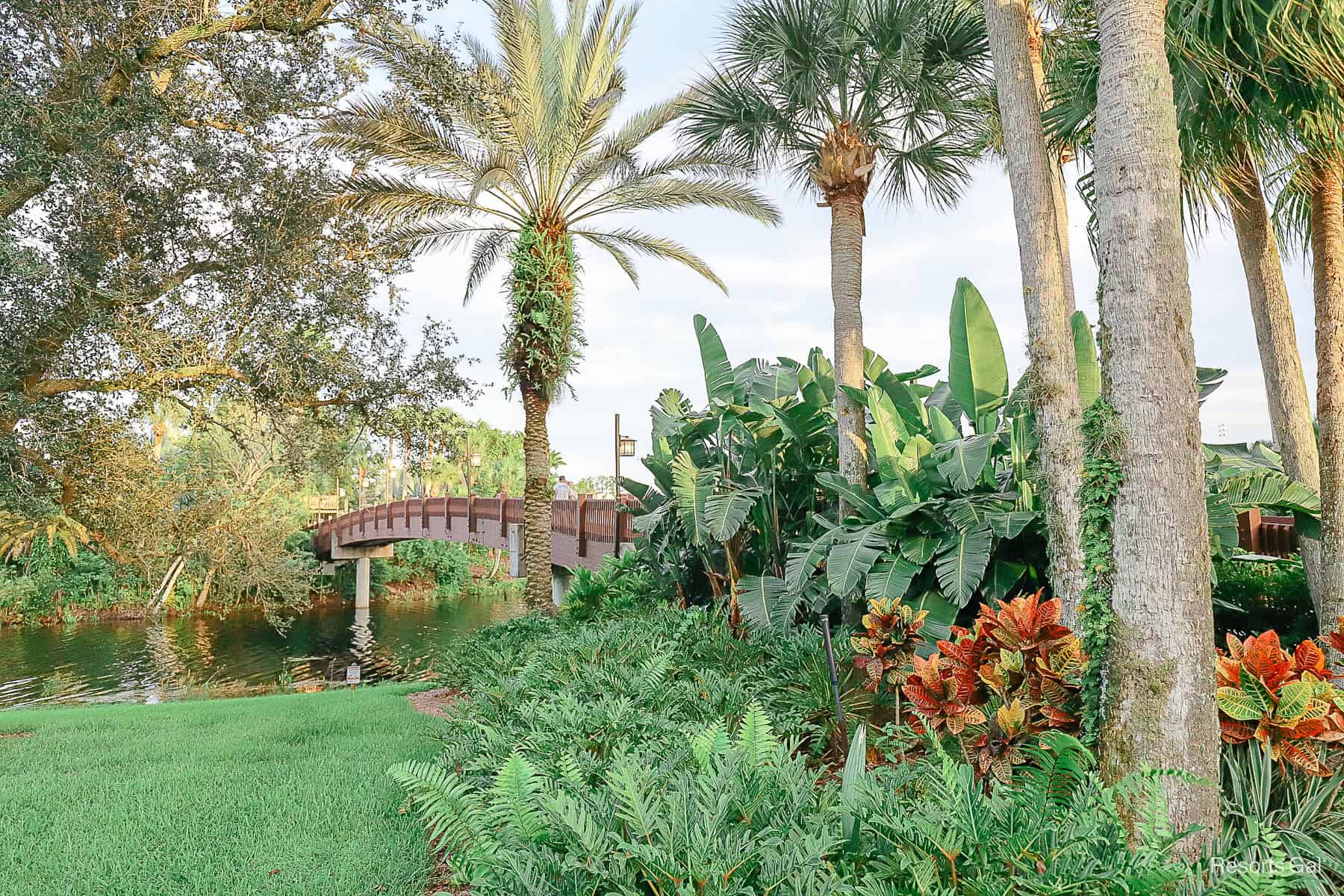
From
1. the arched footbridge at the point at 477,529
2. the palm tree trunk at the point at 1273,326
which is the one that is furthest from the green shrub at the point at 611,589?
the palm tree trunk at the point at 1273,326

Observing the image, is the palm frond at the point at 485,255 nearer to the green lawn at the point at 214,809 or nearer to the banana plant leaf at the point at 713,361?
the banana plant leaf at the point at 713,361

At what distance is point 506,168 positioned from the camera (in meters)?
10.4

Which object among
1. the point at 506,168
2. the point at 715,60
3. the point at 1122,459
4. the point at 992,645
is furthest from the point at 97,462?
the point at 1122,459

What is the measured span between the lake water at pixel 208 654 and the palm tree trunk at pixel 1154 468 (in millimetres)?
12305

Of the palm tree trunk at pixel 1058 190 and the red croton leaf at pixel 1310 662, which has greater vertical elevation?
the palm tree trunk at pixel 1058 190

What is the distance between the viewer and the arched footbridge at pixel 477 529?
42.7ft

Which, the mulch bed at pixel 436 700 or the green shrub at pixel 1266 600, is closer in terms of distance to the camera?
the green shrub at pixel 1266 600

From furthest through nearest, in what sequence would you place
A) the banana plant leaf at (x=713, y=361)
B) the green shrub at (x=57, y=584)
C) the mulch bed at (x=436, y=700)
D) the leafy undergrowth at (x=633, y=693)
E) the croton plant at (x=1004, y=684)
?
1. the green shrub at (x=57, y=584)
2. the banana plant leaf at (x=713, y=361)
3. the mulch bed at (x=436, y=700)
4. the leafy undergrowth at (x=633, y=693)
5. the croton plant at (x=1004, y=684)

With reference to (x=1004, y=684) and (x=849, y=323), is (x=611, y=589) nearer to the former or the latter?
(x=849, y=323)

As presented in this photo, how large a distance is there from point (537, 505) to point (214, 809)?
24.6 feet

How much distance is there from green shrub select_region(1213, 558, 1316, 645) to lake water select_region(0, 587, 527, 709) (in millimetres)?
11019

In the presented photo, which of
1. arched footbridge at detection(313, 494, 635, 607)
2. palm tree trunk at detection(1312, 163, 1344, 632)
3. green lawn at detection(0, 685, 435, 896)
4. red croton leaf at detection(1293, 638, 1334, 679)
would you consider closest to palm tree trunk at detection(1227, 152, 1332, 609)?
palm tree trunk at detection(1312, 163, 1344, 632)

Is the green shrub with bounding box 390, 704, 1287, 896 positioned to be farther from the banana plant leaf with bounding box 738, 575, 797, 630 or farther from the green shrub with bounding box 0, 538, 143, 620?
the green shrub with bounding box 0, 538, 143, 620

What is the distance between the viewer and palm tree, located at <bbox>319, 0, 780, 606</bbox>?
32.5 feet
